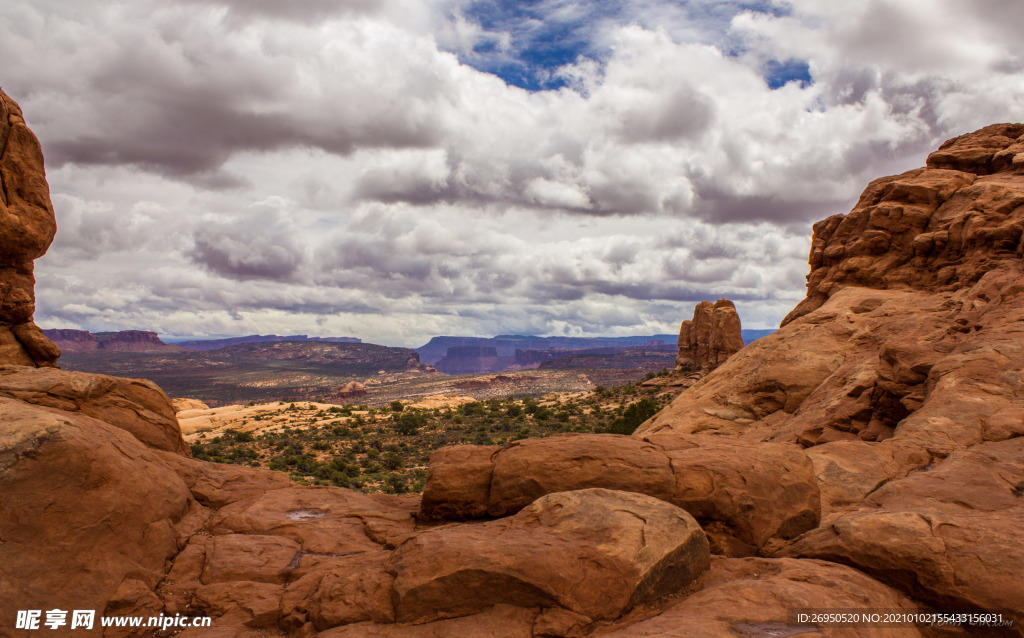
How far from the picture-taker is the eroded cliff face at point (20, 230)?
46.3ft

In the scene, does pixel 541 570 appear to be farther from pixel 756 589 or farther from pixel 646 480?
pixel 646 480

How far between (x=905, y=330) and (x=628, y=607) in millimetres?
18734

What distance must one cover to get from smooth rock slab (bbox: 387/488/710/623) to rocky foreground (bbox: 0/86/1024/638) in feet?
0.12

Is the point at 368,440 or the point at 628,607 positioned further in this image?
the point at 368,440

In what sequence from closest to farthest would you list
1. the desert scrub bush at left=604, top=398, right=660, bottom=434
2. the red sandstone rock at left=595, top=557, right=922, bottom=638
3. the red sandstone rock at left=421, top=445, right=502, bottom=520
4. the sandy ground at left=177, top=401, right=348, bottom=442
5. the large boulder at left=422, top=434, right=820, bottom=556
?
the red sandstone rock at left=595, top=557, right=922, bottom=638, the large boulder at left=422, top=434, right=820, bottom=556, the red sandstone rock at left=421, top=445, right=502, bottom=520, the desert scrub bush at left=604, top=398, right=660, bottom=434, the sandy ground at left=177, top=401, right=348, bottom=442

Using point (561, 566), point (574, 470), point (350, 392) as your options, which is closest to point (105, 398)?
point (574, 470)

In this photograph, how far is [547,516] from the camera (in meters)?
9.42

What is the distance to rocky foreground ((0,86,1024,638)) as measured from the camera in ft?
24.6

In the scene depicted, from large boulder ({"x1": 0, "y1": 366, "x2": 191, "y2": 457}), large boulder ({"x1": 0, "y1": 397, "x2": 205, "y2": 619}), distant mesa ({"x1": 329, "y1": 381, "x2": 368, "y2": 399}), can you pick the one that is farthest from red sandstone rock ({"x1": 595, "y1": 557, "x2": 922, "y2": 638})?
distant mesa ({"x1": 329, "y1": 381, "x2": 368, "y2": 399})

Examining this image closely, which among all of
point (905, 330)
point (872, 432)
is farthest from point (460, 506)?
point (905, 330)

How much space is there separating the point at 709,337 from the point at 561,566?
69.8 metres

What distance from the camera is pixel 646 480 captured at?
10742 millimetres

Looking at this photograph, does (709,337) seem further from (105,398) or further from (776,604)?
(105,398)

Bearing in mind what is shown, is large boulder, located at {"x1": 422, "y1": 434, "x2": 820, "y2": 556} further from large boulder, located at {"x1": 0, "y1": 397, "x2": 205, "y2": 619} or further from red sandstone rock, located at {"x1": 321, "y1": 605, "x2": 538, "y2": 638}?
large boulder, located at {"x1": 0, "y1": 397, "x2": 205, "y2": 619}
